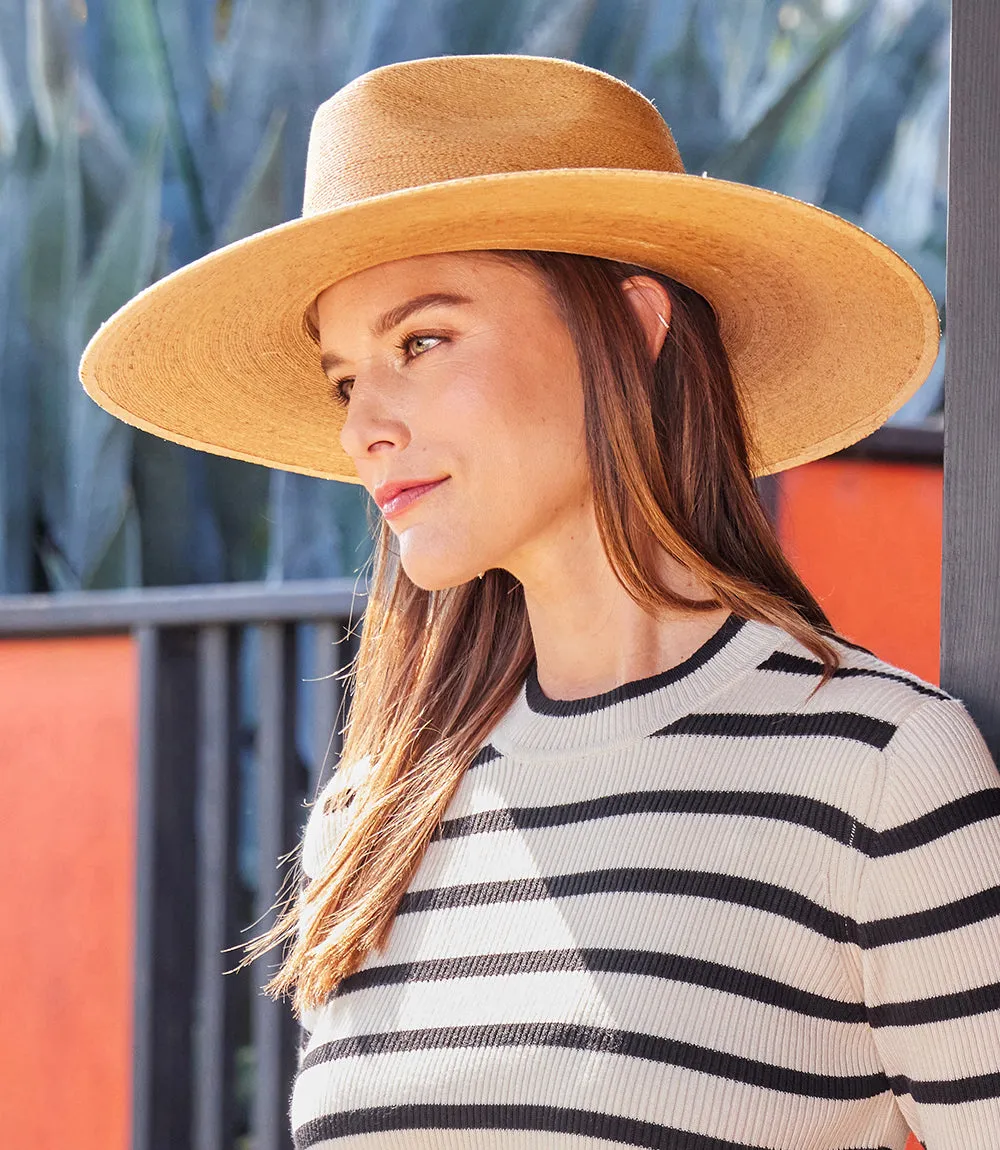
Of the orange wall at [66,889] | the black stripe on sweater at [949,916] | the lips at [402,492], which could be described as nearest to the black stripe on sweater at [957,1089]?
the black stripe on sweater at [949,916]

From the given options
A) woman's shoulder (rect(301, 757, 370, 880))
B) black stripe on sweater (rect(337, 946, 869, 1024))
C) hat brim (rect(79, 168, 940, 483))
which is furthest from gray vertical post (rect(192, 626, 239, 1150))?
black stripe on sweater (rect(337, 946, 869, 1024))

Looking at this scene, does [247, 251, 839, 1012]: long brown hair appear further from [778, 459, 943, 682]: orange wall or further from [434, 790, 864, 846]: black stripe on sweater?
[778, 459, 943, 682]: orange wall

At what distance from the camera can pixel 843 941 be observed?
124 centimetres

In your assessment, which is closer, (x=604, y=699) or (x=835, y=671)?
(x=835, y=671)

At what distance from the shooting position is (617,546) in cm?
148

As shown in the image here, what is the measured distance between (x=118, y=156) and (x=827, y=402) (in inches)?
157

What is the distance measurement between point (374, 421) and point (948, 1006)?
→ 2.24 ft

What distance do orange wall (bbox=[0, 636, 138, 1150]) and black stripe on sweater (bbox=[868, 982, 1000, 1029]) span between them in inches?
83.2

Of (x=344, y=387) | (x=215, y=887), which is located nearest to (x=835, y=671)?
(x=344, y=387)

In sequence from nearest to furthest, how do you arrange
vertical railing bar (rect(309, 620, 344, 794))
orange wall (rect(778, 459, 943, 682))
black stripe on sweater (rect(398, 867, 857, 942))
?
black stripe on sweater (rect(398, 867, 857, 942)) → orange wall (rect(778, 459, 943, 682)) → vertical railing bar (rect(309, 620, 344, 794))

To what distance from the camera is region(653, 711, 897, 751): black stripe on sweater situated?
49.9 inches

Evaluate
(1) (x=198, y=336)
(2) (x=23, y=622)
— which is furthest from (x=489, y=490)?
(2) (x=23, y=622)

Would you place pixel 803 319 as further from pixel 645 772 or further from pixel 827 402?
pixel 645 772

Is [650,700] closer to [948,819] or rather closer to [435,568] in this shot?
[435,568]
